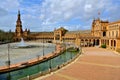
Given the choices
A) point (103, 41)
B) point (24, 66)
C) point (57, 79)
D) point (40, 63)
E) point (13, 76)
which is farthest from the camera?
point (103, 41)

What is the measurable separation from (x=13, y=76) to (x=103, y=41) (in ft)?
235

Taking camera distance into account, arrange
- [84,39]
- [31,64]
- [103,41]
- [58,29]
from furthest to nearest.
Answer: [58,29] < [84,39] < [103,41] < [31,64]

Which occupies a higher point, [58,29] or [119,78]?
[58,29]

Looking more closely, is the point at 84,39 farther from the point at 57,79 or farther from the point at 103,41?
the point at 57,79

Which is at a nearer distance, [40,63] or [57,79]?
[57,79]

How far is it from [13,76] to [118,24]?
6066cm

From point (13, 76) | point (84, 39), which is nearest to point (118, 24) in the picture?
point (84, 39)

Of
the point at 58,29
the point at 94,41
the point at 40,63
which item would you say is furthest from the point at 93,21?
the point at 40,63

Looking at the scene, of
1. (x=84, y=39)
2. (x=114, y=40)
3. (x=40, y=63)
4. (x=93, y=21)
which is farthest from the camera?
(x=93, y=21)

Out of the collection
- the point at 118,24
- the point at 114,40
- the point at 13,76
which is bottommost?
the point at 13,76

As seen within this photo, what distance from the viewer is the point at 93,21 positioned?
121m

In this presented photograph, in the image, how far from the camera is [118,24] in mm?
85812

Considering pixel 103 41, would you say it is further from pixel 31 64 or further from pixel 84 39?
pixel 31 64

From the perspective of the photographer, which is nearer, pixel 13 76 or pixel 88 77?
pixel 88 77
